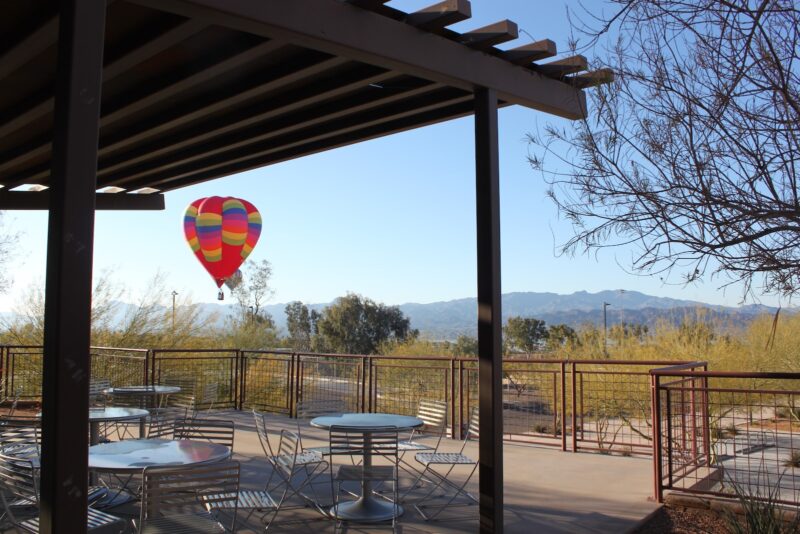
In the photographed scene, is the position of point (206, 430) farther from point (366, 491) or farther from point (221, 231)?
point (221, 231)

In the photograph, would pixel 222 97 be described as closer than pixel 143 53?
No

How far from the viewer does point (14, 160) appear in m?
6.52

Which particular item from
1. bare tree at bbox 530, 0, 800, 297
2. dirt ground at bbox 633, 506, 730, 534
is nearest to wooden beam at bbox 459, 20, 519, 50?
bare tree at bbox 530, 0, 800, 297

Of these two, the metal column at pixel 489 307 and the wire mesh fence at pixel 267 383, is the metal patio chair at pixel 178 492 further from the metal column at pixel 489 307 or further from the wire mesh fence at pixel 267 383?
the wire mesh fence at pixel 267 383

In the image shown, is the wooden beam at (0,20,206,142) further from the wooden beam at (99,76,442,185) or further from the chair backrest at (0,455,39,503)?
the chair backrest at (0,455,39,503)

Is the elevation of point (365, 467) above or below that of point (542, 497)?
above

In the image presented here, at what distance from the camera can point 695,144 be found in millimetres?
2713

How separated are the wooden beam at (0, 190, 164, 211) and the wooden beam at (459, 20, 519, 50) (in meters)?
4.98

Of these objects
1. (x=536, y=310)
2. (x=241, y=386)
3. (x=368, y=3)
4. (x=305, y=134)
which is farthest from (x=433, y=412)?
(x=536, y=310)

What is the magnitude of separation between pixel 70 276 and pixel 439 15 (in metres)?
2.45

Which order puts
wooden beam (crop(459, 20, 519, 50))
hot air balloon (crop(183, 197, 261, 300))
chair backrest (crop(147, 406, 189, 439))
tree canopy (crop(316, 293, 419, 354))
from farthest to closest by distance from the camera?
tree canopy (crop(316, 293, 419, 354))
hot air balloon (crop(183, 197, 261, 300))
chair backrest (crop(147, 406, 189, 439))
wooden beam (crop(459, 20, 519, 50))

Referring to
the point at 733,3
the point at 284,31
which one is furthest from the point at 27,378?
the point at 733,3

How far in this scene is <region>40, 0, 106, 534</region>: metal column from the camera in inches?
99.7

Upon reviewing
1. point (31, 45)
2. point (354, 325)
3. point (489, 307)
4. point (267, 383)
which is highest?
→ point (31, 45)
